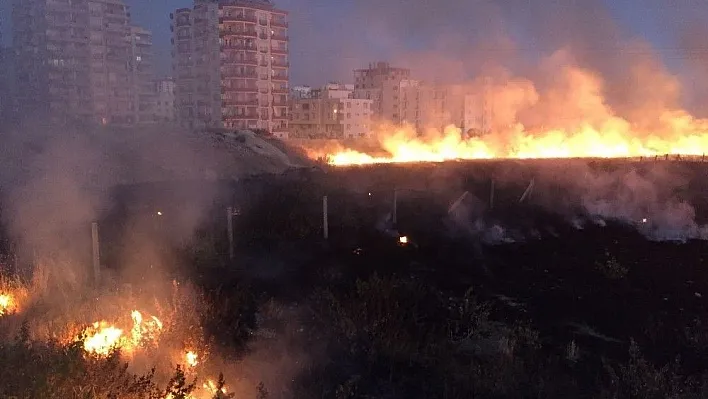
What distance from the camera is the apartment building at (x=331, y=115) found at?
73.6 metres

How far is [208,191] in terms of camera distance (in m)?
22.5

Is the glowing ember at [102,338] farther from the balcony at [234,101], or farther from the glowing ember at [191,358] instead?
the balcony at [234,101]

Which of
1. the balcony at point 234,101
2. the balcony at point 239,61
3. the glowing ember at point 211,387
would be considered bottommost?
the glowing ember at point 211,387

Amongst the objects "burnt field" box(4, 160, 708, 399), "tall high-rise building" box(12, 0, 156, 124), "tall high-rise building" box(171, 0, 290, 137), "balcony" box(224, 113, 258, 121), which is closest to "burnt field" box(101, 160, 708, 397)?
"burnt field" box(4, 160, 708, 399)

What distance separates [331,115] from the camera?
7431cm

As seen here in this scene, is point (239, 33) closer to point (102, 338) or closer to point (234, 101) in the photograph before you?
point (234, 101)

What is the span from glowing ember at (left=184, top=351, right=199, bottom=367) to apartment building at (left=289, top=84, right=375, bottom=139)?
2574 inches

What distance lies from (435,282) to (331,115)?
62873 millimetres

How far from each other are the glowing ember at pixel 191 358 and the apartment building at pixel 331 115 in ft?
214

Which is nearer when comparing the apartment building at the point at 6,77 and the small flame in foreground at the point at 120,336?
the small flame in foreground at the point at 120,336

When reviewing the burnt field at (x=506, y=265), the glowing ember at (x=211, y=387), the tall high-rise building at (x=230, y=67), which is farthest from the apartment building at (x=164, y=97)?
the glowing ember at (x=211, y=387)

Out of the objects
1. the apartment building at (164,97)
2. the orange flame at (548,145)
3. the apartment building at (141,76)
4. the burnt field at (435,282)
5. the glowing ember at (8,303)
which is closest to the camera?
the burnt field at (435,282)

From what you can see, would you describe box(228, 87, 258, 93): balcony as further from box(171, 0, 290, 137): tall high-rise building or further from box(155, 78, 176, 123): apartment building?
box(155, 78, 176, 123): apartment building

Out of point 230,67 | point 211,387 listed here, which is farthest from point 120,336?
point 230,67
